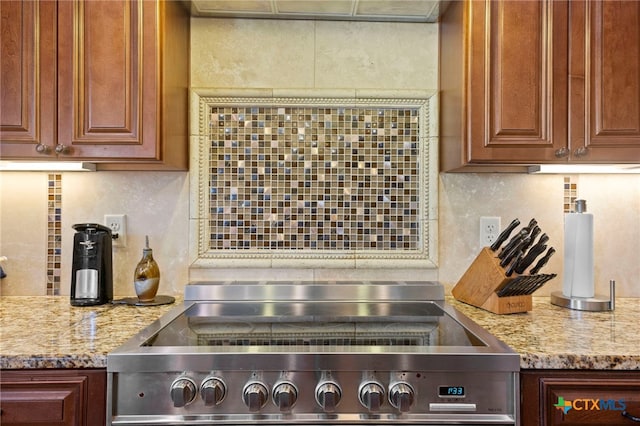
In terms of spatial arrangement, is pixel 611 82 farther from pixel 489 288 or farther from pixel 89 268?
pixel 89 268

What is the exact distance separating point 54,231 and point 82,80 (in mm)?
664

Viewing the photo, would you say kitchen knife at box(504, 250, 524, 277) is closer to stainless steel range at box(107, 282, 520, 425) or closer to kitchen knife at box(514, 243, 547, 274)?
kitchen knife at box(514, 243, 547, 274)

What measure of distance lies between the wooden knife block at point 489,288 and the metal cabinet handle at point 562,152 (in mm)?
397

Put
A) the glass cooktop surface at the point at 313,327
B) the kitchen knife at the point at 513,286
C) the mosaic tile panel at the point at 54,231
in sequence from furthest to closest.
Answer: the mosaic tile panel at the point at 54,231, the kitchen knife at the point at 513,286, the glass cooktop surface at the point at 313,327

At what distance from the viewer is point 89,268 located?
1.53 meters

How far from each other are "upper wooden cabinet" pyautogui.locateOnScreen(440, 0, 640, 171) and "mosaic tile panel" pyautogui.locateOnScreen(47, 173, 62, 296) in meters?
1.61

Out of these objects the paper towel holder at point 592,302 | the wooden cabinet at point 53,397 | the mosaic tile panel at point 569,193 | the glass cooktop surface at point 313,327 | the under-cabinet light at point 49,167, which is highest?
the under-cabinet light at point 49,167

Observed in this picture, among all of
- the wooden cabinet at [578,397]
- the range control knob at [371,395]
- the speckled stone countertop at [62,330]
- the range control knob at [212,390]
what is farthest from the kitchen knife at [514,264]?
the speckled stone countertop at [62,330]

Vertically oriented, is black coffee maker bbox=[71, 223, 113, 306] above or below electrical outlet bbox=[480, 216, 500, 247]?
below

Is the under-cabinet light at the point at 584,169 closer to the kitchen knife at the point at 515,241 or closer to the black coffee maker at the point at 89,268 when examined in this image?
the kitchen knife at the point at 515,241

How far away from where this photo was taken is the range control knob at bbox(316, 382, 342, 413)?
3.32 feet

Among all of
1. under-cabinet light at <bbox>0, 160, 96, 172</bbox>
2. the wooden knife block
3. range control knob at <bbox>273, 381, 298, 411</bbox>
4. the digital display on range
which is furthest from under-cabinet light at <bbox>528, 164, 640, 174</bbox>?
under-cabinet light at <bbox>0, 160, 96, 172</bbox>

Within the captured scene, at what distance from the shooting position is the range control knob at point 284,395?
1.01m

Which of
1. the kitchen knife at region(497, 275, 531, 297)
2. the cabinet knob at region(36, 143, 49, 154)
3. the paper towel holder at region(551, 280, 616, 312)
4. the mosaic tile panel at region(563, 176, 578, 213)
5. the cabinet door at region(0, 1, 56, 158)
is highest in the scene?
the cabinet door at region(0, 1, 56, 158)
